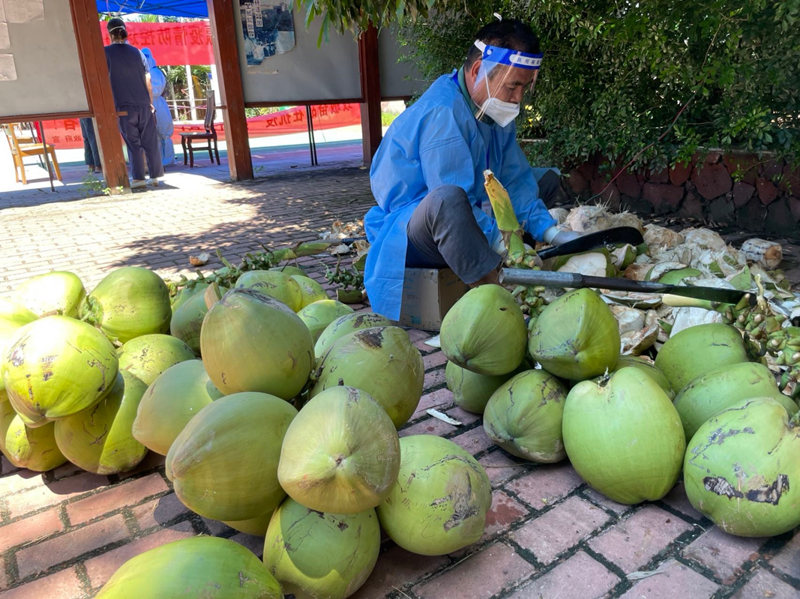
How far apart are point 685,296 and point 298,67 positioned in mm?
8207

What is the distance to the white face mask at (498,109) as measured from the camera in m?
2.95

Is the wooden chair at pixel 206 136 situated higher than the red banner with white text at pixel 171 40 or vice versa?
the red banner with white text at pixel 171 40

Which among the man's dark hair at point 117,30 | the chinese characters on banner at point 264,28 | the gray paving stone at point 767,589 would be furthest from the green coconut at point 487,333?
the man's dark hair at point 117,30

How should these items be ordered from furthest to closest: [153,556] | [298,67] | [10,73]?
[298,67], [10,73], [153,556]

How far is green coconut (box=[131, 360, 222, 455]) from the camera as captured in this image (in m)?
A: 1.46

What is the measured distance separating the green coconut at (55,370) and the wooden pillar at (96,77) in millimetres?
6937

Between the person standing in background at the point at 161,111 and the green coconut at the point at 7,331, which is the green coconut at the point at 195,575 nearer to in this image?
the green coconut at the point at 7,331

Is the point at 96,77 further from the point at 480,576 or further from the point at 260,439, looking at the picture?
the point at 480,576

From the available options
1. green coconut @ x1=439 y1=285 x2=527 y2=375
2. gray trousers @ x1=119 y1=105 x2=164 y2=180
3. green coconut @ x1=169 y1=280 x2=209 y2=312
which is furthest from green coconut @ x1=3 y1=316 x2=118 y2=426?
gray trousers @ x1=119 y1=105 x2=164 y2=180

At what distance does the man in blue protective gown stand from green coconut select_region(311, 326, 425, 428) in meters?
1.16

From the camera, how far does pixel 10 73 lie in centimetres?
702

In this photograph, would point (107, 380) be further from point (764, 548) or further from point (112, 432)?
point (764, 548)

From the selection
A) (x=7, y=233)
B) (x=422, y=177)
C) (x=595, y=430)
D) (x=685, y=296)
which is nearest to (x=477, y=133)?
(x=422, y=177)

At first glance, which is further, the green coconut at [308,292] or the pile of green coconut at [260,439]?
the green coconut at [308,292]
